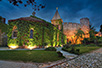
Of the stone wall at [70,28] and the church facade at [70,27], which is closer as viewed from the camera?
the church facade at [70,27]

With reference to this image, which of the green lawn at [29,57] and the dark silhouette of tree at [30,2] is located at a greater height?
the dark silhouette of tree at [30,2]

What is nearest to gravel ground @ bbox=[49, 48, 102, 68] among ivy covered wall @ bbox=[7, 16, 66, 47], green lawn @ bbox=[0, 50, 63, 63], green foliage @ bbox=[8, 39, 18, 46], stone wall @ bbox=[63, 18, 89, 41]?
green lawn @ bbox=[0, 50, 63, 63]

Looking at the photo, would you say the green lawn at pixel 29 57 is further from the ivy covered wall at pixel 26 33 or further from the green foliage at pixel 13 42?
the green foliage at pixel 13 42

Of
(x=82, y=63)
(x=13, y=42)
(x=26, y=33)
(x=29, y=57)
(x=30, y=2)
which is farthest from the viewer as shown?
(x=26, y=33)

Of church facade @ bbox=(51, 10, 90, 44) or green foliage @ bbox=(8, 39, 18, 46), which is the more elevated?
church facade @ bbox=(51, 10, 90, 44)

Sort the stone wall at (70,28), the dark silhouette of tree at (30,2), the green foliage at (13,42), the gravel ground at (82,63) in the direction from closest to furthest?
the dark silhouette of tree at (30,2)
the gravel ground at (82,63)
the green foliage at (13,42)
the stone wall at (70,28)

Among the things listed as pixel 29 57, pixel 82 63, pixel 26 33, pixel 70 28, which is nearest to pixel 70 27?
pixel 70 28

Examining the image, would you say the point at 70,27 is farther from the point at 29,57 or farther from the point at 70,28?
the point at 29,57

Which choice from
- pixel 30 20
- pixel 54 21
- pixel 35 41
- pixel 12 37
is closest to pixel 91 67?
pixel 35 41

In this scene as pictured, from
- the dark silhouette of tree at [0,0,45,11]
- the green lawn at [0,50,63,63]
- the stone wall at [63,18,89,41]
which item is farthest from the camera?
the stone wall at [63,18,89,41]

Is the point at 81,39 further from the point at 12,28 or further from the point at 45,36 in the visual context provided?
the point at 12,28

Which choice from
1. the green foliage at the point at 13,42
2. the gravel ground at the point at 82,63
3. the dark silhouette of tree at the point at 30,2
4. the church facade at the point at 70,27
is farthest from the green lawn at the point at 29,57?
the church facade at the point at 70,27

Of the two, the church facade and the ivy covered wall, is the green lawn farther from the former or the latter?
the church facade

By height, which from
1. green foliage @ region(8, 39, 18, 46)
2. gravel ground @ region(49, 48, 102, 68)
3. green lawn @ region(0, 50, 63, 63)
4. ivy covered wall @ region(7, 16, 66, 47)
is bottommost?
gravel ground @ region(49, 48, 102, 68)
